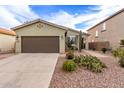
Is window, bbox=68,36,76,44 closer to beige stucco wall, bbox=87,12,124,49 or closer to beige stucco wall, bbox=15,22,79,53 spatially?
beige stucco wall, bbox=87,12,124,49

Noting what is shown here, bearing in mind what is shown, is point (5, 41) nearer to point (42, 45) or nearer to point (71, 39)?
point (42, 45)

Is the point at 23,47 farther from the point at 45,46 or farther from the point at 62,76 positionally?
the point at 62,76

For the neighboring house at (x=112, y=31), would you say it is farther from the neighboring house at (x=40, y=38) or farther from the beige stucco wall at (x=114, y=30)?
the neighboring house at (x=40, y=38)

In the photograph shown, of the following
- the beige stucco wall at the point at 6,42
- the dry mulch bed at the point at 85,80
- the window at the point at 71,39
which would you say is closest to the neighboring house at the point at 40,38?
the beige stucco wall at the point at 6,42

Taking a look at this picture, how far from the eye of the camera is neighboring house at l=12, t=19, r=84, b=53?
61.4 feet

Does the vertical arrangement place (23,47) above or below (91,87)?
above

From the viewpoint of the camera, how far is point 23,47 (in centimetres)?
1886

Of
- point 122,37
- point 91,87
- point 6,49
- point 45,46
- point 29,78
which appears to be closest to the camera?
point 91,87

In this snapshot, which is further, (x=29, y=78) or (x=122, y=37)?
(x=122, y=37)

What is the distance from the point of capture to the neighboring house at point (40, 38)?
18719 millimetres

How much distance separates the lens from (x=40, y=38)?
742 inches

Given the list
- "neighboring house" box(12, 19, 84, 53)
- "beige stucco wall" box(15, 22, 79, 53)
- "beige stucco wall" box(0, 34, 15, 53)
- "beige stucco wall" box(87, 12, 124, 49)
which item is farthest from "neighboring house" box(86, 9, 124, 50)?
"beige stucco wall" box(0, 34, 15, 53)
